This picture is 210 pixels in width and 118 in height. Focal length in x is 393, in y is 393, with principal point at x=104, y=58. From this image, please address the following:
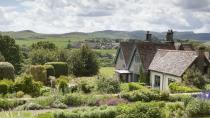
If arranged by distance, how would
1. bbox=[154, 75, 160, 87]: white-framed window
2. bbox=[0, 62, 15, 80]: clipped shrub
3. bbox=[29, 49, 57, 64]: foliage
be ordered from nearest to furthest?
bbox=[0, 62, 15, 80]: clipped shrub, bbox=[154, 75, 160, 87]: white-framed window, bbox=[29, 49, 57, 64]: foliage

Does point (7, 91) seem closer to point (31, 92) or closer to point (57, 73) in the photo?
point (31, 92)

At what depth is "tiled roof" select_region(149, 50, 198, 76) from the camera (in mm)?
36431

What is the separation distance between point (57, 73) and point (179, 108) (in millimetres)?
37415

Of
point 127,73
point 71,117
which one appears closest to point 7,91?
point 71,117

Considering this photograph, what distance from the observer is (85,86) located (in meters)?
31.0

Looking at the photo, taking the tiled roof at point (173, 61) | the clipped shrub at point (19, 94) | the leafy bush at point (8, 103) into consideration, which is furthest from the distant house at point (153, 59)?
the leafy bush at point (8, 103)

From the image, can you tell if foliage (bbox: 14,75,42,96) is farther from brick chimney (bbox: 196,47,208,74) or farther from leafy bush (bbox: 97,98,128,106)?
brick chimney (bbox: 196,47,208,74)

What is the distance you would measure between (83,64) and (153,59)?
22.2 metres

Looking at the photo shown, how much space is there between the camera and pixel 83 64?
213 feet

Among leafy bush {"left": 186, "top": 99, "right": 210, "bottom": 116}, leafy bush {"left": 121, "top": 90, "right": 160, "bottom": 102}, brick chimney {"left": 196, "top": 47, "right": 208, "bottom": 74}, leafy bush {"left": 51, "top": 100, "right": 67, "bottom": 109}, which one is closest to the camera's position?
leafy bush {"left": 186, "top": 99, "right": 210, "bottom": 116}

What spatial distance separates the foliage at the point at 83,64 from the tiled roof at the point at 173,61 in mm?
22123

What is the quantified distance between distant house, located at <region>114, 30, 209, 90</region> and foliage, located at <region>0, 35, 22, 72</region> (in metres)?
20.3

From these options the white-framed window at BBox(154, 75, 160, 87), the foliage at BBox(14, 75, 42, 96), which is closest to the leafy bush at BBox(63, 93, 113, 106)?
the foliage at BBox(14, 75, 42, 96)

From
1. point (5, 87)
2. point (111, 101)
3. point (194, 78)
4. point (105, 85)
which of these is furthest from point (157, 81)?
point (111, 101)
